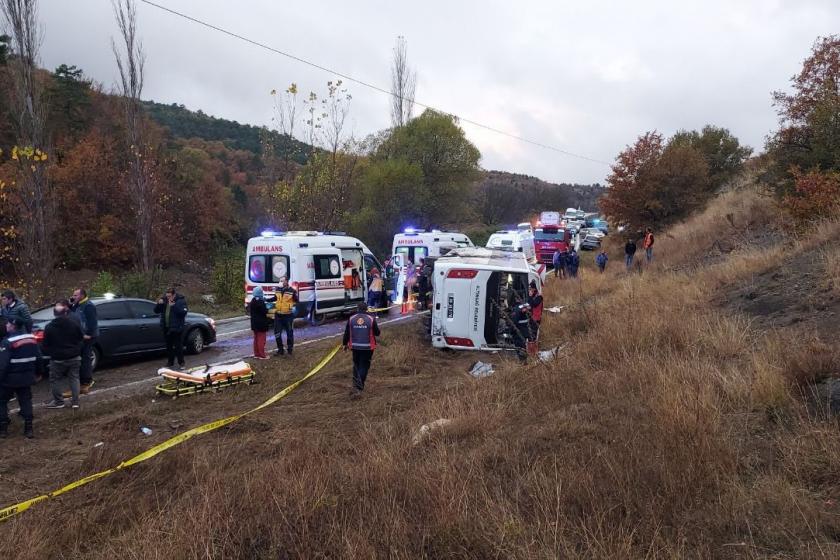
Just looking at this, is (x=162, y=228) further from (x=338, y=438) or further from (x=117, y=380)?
(x=338, y=438)

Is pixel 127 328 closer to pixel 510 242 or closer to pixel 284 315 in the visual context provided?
pixel 284 315

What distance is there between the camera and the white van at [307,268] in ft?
50.7

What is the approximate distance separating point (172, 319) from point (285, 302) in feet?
7.42

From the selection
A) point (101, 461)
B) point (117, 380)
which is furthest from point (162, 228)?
point (101, 461)

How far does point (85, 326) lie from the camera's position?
9.29 meters

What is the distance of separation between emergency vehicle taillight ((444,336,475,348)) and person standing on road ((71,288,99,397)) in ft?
20.9

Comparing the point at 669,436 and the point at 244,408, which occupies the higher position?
the point at 669,436

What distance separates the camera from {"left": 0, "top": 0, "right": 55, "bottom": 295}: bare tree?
50.7ft

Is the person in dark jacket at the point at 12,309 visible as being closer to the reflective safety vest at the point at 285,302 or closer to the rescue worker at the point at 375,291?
the reflective safety vest at the point at 285,302

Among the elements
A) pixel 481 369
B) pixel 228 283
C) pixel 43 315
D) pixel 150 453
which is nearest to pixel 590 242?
pixel 228 283

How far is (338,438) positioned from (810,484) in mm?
4185

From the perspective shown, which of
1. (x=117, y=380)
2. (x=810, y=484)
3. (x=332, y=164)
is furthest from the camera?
(x=332, y=164)

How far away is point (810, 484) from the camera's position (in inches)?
152

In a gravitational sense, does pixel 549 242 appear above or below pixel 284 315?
above
